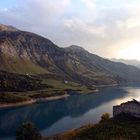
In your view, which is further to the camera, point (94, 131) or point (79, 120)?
point (79, 120)

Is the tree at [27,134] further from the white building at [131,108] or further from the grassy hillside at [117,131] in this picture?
the white building at [131,108]

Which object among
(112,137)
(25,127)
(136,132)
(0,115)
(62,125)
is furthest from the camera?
(0,115)

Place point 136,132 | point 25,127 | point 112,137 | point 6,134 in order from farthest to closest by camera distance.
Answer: point 6,134, point 25,127, point 136,132, point 112,137

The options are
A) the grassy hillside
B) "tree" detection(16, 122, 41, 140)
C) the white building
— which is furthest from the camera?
the white building

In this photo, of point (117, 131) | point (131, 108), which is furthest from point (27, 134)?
point (131, 108)

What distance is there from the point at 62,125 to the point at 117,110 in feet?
186

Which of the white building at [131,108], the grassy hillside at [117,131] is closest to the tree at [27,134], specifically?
the grassy hillside at [117,131]

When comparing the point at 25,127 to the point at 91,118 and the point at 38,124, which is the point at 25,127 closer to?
the point at 38,124

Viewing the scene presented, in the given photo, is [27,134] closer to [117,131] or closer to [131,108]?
[117,131]

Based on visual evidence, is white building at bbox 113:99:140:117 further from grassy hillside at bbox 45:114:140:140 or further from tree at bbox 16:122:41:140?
tree at bbox 16:122:41:140

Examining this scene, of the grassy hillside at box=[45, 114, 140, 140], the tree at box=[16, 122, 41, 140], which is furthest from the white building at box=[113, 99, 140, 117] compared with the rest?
the tree at box=[16, 122, 41, 140]

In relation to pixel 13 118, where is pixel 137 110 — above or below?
above

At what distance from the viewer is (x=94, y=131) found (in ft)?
294

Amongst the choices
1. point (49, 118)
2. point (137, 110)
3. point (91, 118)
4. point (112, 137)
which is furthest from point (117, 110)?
point (49, 118)
